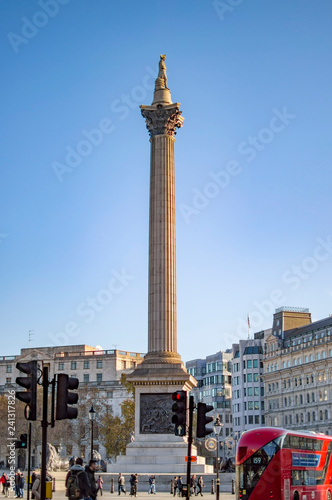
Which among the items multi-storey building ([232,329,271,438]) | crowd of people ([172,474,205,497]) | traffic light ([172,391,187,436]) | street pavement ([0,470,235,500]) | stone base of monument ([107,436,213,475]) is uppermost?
multi-storey building ([232,329,271,438])

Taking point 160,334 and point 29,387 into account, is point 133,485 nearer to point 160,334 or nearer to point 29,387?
point 160,334

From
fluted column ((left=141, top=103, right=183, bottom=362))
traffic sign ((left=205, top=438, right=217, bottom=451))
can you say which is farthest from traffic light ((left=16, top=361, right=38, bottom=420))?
fluted column ((left=141, top=103, right=183, bottom=362))

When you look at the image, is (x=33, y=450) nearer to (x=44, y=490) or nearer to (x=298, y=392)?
(x=298, y=392)

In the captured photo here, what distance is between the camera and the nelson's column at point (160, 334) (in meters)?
50.9

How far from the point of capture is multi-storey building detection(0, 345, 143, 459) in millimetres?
130500

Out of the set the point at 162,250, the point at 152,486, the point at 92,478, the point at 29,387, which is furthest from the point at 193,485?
the point at 29,387

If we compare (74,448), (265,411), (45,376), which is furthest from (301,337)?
(45,376)

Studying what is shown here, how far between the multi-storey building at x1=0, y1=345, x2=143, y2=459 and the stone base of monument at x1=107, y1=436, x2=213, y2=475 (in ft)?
253

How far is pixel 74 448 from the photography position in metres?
126

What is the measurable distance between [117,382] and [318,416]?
35.7 m

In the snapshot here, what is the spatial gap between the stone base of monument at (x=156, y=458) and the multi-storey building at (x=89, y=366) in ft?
253

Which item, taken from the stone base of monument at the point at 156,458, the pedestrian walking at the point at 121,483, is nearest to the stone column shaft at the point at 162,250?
the stone base of monument at the point at 156,458

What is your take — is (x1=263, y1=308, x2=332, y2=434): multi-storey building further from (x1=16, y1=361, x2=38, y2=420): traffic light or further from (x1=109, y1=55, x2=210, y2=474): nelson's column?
(x1=16, y1=361, x2=38, y2=420): traffic light

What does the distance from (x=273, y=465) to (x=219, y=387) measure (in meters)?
127
